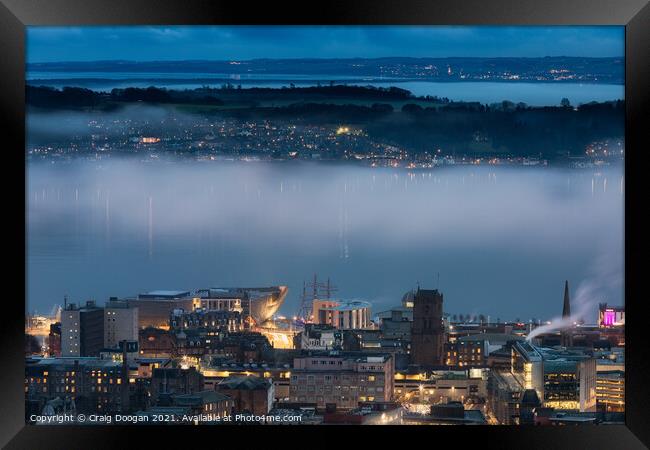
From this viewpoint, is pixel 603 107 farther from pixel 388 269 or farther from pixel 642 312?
pixel 642 312

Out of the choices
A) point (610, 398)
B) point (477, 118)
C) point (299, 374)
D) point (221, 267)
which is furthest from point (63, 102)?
point (610, 398)

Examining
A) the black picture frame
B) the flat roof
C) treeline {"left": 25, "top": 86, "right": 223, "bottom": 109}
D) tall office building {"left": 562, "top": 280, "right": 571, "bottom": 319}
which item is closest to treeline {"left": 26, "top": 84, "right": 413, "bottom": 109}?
treeline {"left": 25, "top": 86, "right": 223, "bottom": 109}

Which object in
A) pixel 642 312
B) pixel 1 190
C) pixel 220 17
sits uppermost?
pixel 220 17

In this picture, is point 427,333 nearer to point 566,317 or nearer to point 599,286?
point 566,317

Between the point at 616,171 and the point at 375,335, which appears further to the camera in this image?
the point at 375,335

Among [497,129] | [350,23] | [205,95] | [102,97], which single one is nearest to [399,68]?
[497,129]

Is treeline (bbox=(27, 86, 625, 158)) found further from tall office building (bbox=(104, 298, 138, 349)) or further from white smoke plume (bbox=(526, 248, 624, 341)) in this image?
tall office building (bbox=(104, 298, 138, 349))

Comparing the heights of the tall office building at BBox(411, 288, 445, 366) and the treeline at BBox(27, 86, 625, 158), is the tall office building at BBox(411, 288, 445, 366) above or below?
below
